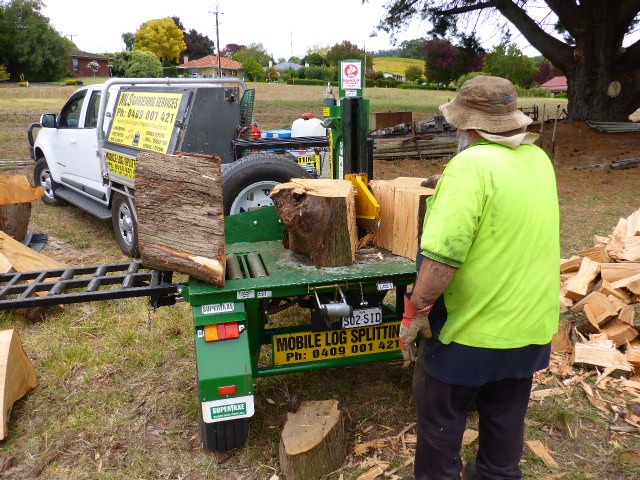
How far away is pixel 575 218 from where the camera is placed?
9.30 metres

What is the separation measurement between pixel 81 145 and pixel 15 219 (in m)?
1.71

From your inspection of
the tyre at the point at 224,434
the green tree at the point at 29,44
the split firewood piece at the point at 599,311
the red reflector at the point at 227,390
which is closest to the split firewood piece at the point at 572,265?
the split firewood piece at the point at 599,311

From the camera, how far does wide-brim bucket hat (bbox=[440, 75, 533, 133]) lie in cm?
237

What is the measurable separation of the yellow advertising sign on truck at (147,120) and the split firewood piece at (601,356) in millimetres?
4765

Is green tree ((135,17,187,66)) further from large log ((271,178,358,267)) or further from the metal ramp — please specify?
large log ((271,178,358,267))

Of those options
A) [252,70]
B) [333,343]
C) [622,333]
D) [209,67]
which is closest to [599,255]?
[622,333]

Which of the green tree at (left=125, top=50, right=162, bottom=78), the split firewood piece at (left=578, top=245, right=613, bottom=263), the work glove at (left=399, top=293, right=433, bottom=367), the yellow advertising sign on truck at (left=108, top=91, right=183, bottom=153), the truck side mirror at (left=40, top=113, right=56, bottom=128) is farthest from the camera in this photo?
the green tree at (left=125, top=50, right=162, bottom=78)

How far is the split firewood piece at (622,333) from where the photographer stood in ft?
14.6

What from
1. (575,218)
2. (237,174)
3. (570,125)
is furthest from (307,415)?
(570,125)

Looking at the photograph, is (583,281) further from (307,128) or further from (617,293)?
(307,128)

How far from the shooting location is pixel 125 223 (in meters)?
7.16

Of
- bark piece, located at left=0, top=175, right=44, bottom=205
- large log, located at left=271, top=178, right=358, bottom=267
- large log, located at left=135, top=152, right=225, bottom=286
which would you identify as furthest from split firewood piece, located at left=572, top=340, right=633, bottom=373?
bark piece, located at left=0, top=175, right=44, bottom=205

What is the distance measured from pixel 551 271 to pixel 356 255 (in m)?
1.52

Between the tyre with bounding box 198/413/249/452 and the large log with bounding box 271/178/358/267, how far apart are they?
1.05 meters
